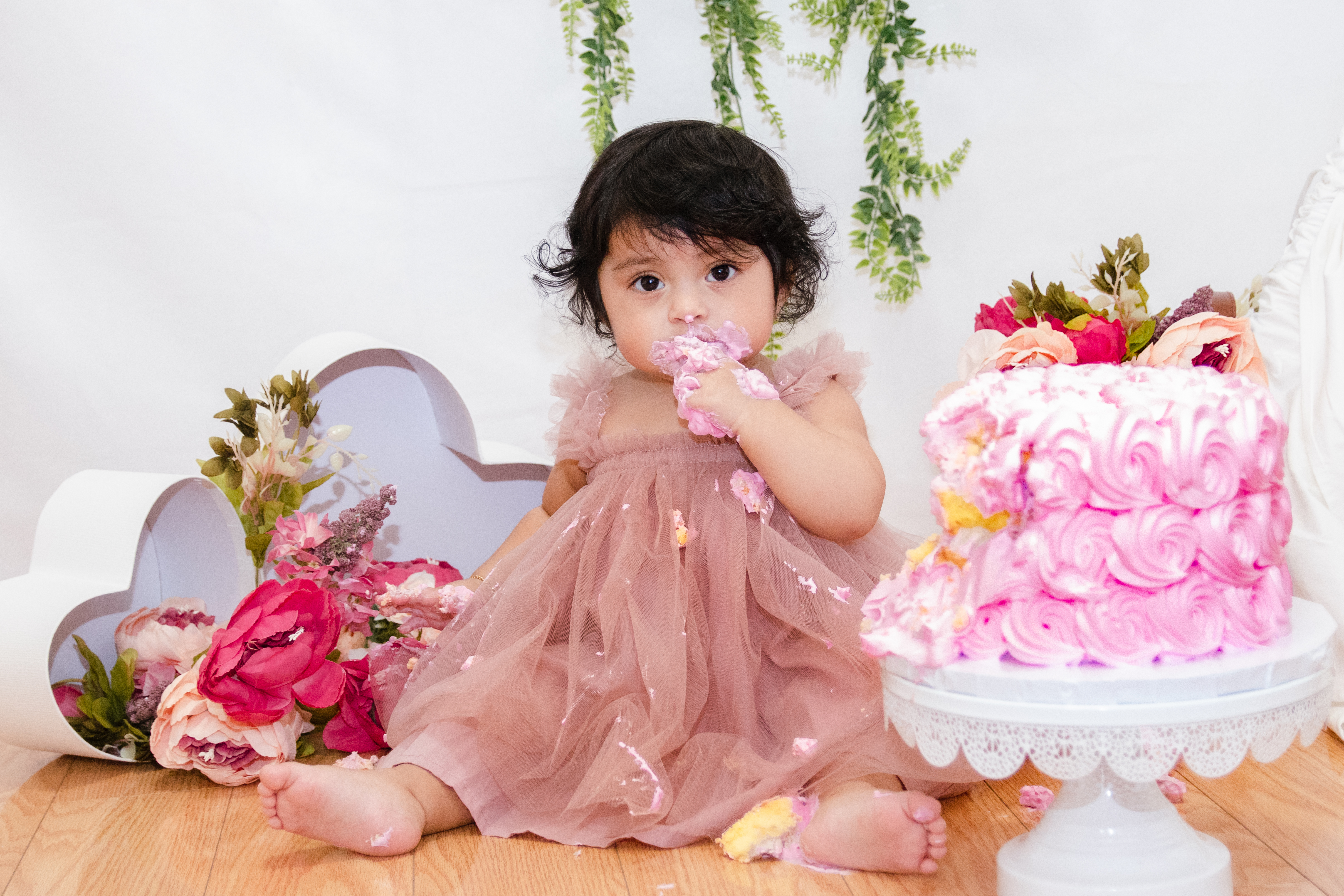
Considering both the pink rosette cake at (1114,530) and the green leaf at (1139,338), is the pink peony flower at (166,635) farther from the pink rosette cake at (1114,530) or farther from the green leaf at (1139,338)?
the green leaf at (1139,338)

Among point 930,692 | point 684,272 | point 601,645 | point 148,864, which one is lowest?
point 148,864

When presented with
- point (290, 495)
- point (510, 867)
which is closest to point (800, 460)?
point (510, 867)

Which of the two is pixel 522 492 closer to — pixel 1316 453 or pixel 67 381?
pixel 67 381

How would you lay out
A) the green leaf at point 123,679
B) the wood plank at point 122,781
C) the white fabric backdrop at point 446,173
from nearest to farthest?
the wood plank at point 122,781 → the green leaf at point 123,679 → the white fabric backdrop at point 446,173

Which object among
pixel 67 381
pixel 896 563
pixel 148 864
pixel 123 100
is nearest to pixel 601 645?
pixel 896 563

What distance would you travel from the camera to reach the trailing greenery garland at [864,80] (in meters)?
2.10

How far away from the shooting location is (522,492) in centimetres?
198

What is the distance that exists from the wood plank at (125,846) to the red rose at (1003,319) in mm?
1250

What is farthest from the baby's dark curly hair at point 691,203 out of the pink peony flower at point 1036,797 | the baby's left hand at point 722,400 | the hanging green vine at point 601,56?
the pink peony flower at point 1036,797

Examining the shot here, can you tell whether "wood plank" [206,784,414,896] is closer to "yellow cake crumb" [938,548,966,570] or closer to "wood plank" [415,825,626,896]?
"wood plank" [415,825,626,896]

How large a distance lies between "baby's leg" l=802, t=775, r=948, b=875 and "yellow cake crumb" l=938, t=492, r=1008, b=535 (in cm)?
29

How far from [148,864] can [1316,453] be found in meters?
1.47

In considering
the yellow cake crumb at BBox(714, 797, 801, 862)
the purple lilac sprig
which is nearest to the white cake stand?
the yellow cake crumb at BBox(714, 797, 801, 862)

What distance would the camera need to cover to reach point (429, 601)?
1571 millimetres
